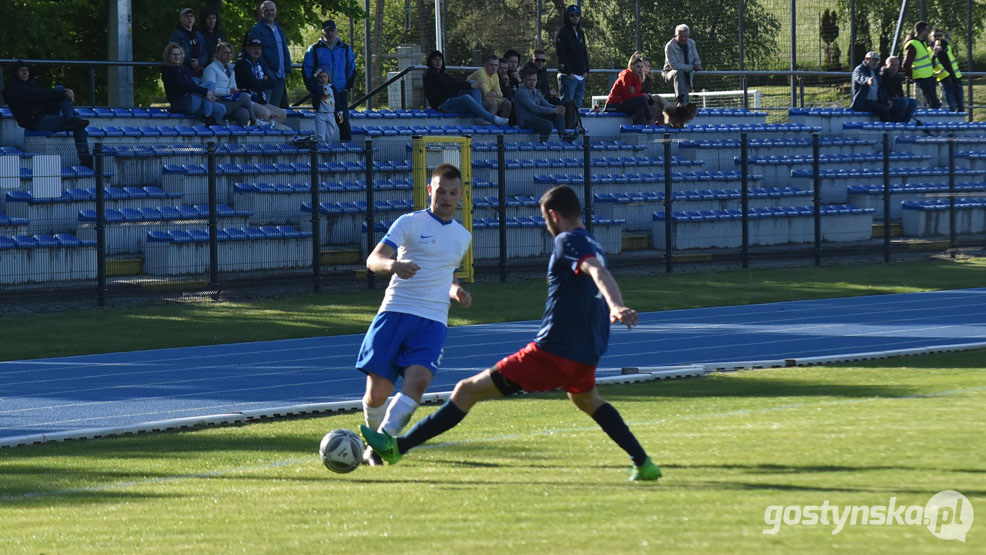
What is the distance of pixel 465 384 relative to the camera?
24.4 feet

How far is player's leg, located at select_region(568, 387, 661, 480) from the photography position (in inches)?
272

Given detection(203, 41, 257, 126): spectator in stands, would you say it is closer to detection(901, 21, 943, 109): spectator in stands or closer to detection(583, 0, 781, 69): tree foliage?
detection(901, 21, 943, 109): spectator in stands

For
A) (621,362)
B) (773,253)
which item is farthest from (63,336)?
(773,253)

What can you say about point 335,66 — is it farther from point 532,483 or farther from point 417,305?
point 532,483

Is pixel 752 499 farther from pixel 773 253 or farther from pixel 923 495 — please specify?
pixel 773 253

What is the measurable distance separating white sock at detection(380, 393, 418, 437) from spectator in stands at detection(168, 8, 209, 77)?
51.3 ft

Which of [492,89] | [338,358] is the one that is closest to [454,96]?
[492,89]

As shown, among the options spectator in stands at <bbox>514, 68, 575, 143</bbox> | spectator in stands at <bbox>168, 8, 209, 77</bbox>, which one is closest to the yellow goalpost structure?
spectator in stands at <bbox>168, 8, 209, 77</bbox>

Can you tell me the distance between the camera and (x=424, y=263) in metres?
7.98

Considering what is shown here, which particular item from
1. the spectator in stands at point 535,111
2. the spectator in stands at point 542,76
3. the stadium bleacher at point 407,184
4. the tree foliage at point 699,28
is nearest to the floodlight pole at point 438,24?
the tree foliage at point 699,28

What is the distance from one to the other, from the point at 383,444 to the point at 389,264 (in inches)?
39.9

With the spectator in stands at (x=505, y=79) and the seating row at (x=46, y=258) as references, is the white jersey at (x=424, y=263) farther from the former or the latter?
the spectator in stands at (x=505, y=79)

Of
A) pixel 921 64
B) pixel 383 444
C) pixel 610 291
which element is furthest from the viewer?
pixel 921 64

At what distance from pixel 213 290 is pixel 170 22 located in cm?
1338
